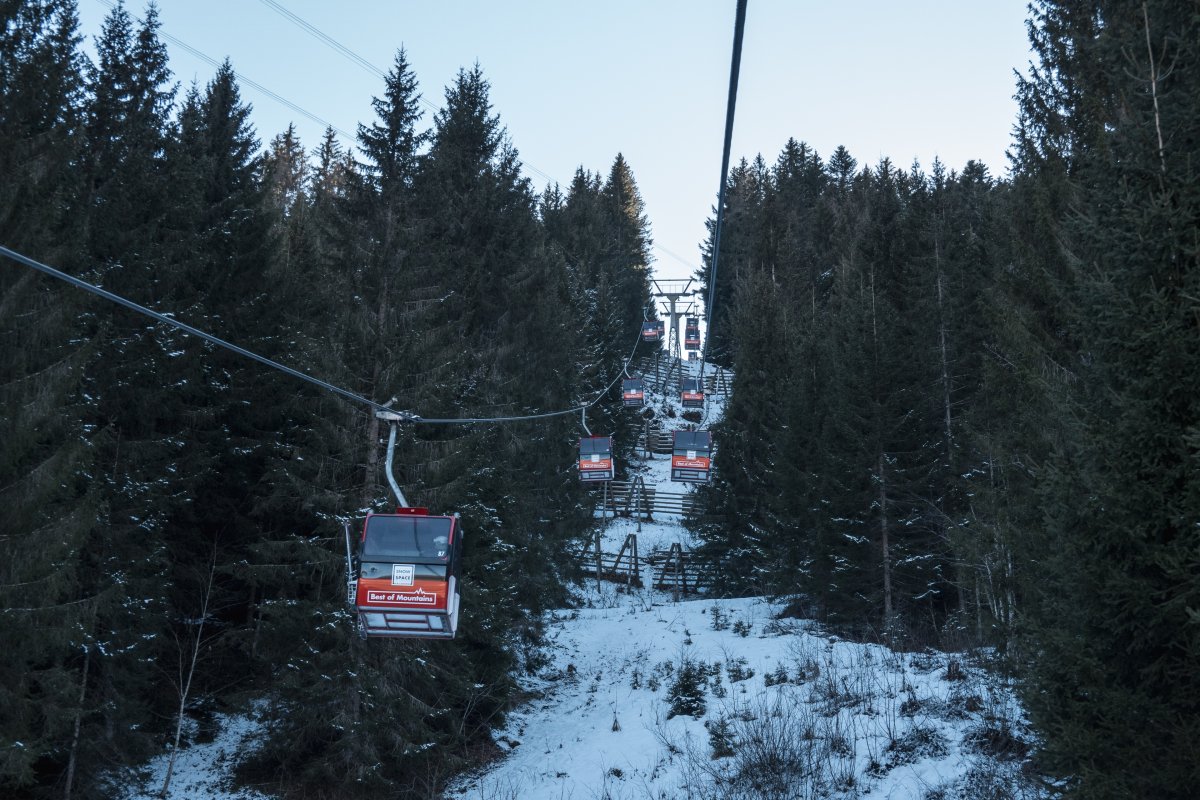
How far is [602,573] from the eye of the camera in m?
43.6

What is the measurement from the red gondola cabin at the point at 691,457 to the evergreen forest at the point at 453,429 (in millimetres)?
2881

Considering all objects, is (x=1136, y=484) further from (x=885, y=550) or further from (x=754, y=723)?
(x=885, y=550)

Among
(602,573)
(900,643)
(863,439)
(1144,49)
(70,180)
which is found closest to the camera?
(1144,49)

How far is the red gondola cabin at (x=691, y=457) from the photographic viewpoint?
33.8m

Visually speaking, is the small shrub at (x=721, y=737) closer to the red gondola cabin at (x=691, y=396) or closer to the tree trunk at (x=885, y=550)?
the tree trunk at (x=885, y=550)

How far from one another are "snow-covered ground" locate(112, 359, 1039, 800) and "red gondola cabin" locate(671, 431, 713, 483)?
17.7 feet

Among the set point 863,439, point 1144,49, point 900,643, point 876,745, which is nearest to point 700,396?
point 863,439

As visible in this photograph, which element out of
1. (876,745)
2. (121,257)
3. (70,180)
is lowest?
(876,745)

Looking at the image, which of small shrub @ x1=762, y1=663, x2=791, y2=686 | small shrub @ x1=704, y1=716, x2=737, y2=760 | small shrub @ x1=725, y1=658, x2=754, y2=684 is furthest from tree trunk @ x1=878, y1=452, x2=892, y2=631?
small shrub @ x1=704, y1=716, x2=737, y2=760

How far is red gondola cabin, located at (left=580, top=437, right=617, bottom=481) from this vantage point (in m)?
30.8

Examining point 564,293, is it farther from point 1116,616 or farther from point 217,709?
point 1116,616

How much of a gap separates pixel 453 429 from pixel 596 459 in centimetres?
935

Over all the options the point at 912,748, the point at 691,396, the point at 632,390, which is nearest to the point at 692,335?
the point at 691,396

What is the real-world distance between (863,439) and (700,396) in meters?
23.7
